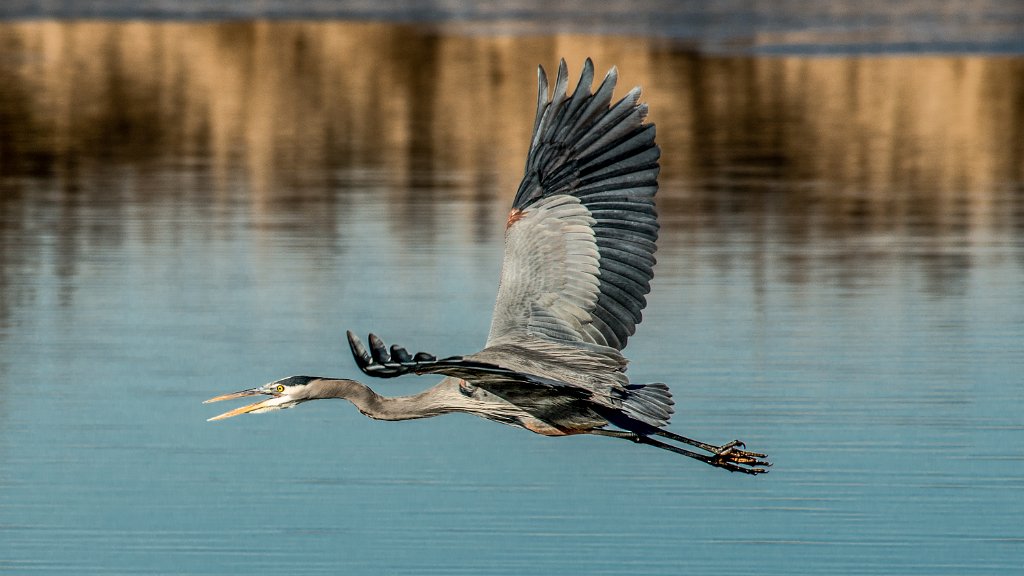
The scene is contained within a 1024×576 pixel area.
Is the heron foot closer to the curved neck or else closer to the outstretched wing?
the outstretched wing

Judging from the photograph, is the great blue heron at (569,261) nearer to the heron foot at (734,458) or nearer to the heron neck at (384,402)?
the heron neck at (384,402)

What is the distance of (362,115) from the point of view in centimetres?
2117

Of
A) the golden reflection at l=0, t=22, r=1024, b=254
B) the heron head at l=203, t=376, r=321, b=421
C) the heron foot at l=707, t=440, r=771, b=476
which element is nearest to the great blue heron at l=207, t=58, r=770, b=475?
the heron head at l=203, t=376, r=321, b=421

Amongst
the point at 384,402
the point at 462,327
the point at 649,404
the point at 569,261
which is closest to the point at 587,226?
the point at 569,261

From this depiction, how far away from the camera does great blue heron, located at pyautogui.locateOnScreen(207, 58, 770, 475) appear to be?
7.19 metres

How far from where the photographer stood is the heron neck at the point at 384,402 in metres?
7.20

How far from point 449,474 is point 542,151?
1566 millimetres

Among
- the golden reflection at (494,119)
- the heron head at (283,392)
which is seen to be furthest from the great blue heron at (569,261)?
the golden reflection at (494,119)

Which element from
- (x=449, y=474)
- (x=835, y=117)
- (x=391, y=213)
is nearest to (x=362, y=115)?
(x=835, y=117)

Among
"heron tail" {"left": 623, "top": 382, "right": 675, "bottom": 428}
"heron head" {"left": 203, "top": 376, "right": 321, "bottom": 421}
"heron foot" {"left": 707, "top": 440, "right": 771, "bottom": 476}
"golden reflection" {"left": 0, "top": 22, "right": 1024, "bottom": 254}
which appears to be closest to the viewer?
"heron tail" {"left": 623, "top": 382, "right": 675, "bottom": 428}

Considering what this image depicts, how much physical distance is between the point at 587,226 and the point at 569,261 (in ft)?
0.51

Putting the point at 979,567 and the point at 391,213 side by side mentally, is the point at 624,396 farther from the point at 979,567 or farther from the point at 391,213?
the point at 391,213

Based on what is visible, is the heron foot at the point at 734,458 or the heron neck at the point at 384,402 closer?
the heron neck at the point at 384,402

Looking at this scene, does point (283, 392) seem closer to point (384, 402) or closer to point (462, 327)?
point (384, 402)
